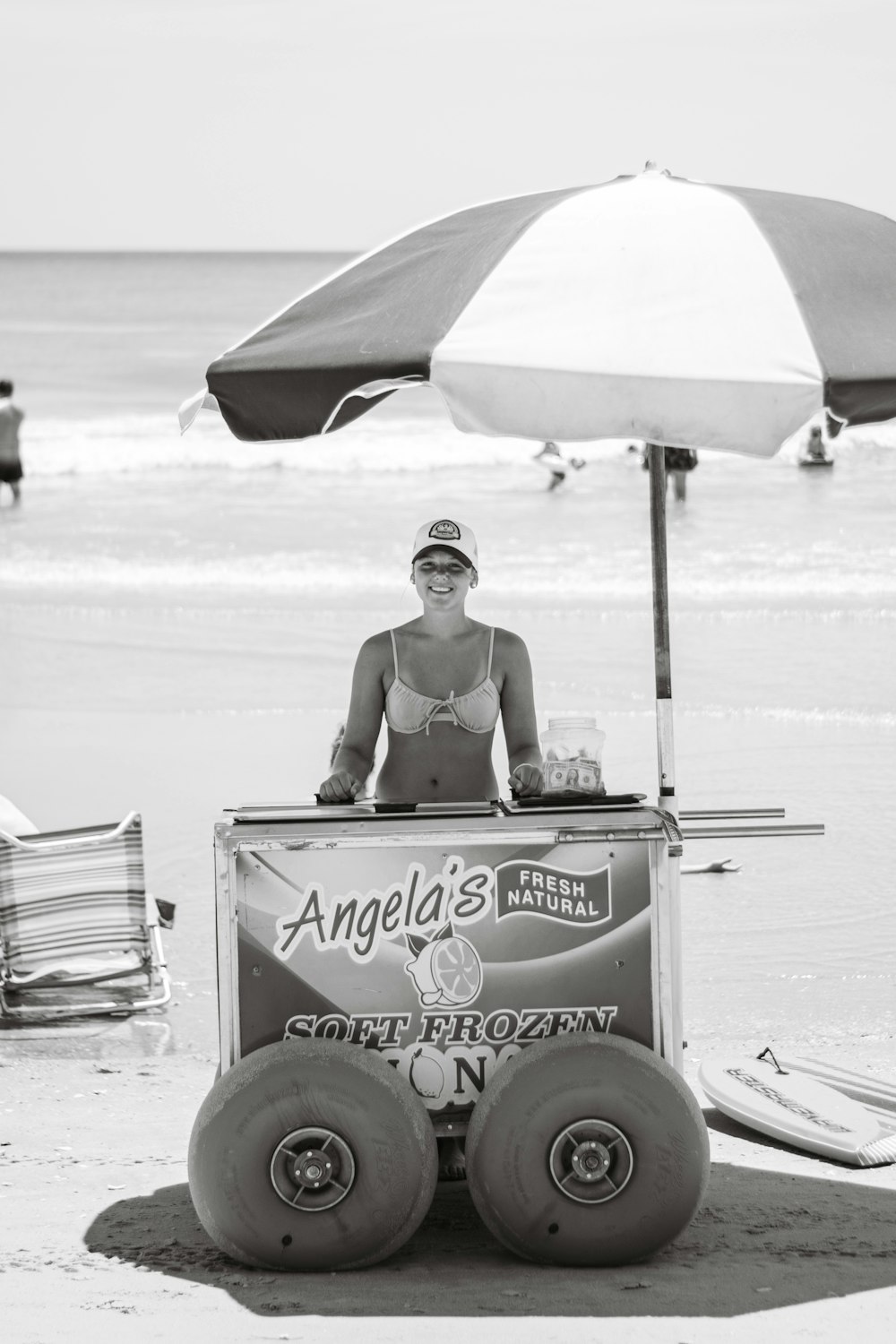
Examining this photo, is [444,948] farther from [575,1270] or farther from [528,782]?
[575,1270]

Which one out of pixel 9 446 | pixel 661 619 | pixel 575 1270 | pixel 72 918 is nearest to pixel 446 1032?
pixel 575 1270

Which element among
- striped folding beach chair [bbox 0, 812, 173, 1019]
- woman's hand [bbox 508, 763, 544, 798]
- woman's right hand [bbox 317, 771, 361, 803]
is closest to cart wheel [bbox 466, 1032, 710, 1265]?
woman's hand [bbox 508, 763, 544, 798]

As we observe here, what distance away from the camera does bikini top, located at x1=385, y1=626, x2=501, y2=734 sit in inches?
169

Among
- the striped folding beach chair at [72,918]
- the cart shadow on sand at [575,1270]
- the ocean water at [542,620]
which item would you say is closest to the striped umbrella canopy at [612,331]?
the cart shadow on sand at [575,1270]

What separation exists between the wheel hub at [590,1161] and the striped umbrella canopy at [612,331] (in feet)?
4.78

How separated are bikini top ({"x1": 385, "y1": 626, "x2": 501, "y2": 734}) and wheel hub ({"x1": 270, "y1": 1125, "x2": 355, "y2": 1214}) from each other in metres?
1.19

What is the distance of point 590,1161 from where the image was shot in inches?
137

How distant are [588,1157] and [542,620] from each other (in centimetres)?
1114

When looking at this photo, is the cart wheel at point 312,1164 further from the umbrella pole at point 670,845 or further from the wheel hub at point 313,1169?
the umbrella pole at point 670,845

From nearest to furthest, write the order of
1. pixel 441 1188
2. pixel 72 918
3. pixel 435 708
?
1. pixel 441 1188
2. pixel 435 708
3. pixel 72 918

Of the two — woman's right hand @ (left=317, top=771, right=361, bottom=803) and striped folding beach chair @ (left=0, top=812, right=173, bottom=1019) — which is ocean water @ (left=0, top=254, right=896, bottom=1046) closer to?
striped folding beach chair @ (left=0, top=812, right=173, bottom=1019)

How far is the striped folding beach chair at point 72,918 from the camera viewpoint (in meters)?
5.81

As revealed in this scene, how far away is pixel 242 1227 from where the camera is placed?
350 cm

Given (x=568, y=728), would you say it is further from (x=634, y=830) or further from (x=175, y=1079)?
(x=175, y=1079)
